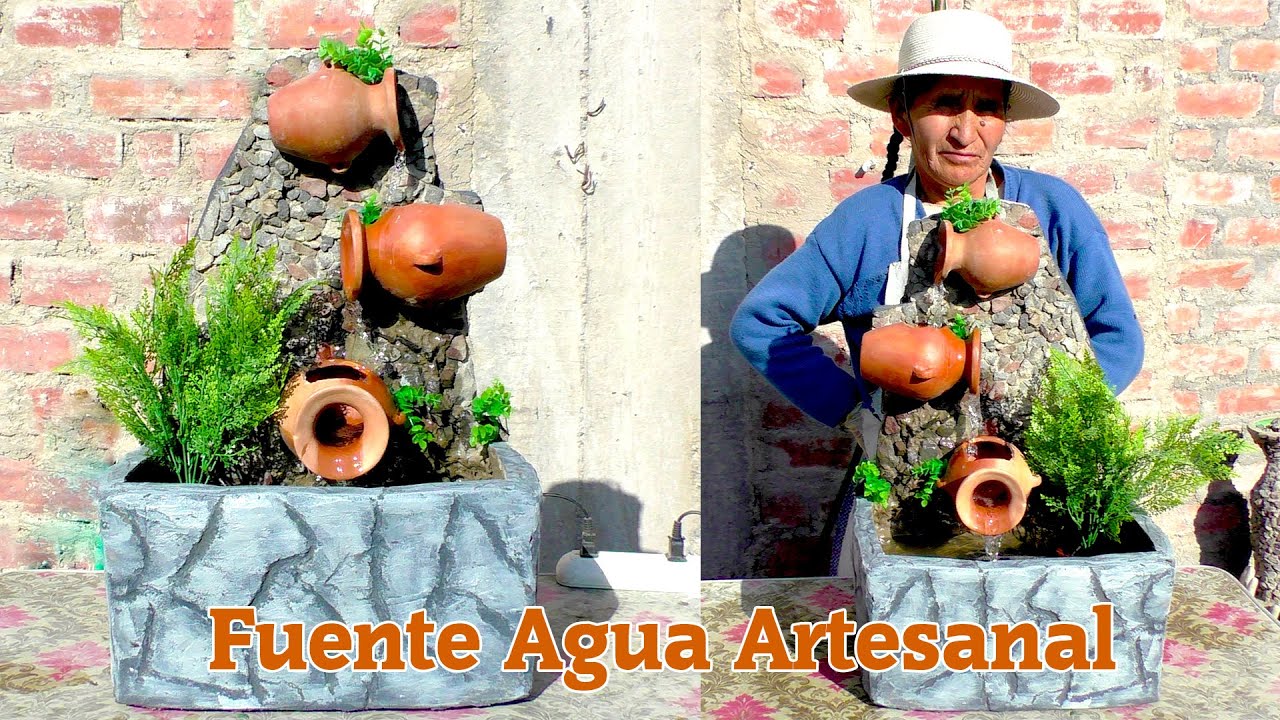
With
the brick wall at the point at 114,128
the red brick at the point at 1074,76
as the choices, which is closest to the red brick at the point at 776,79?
the red brick at the point at 1074,76

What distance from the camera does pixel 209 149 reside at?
2160 mm

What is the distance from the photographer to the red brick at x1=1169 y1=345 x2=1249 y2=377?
8.07ft

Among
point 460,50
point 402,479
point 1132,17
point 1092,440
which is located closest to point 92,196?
point 460,50

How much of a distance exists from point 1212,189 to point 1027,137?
1.37ft

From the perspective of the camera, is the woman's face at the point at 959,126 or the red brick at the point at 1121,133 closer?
the woman's face at the point at 959,126

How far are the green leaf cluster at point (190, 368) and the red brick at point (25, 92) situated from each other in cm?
77

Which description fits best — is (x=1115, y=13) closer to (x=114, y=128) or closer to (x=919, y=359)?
(x=919, y=359)

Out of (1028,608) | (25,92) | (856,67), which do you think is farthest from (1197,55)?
(25,92)

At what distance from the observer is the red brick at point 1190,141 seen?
2391 mm

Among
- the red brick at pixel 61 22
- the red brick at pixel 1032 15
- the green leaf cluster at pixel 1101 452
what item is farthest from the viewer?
the red brick at pixel 1032 15

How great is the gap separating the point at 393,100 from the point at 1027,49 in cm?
136

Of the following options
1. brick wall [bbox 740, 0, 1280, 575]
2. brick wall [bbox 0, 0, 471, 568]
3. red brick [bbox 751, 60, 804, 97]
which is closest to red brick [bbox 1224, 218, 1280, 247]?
brick wall [bbox 740, 0, 1280, 575]

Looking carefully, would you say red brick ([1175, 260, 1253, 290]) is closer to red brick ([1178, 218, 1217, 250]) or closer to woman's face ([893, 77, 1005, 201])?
red brick ([1178, 218, 1217, 250])

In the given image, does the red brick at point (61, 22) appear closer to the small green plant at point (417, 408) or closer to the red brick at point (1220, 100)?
the small green plant at point (417, 408)
